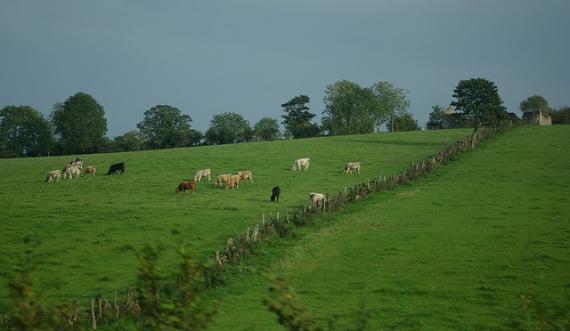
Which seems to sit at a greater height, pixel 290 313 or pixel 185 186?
pixel 290 313

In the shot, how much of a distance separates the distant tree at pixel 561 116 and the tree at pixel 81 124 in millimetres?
73532

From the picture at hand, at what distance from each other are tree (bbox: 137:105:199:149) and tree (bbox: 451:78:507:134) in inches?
2095

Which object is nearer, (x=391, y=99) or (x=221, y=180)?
(x=221, y=180)

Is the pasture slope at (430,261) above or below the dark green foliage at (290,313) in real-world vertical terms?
below

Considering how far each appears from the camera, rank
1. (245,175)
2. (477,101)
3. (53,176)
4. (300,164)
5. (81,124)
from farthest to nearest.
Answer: (81,124)
(477,101)
(300,164)
(53,176)
(245,175)

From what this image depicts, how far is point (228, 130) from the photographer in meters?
109

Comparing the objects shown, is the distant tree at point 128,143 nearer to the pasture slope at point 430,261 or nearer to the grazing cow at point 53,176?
the grazing cow at point 53,176

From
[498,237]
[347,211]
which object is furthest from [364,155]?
[498,237]

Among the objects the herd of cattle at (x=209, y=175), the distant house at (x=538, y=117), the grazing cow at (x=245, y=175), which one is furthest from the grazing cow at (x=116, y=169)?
the distant house at (x=538, y=117)

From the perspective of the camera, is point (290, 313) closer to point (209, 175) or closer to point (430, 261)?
point (430, 261)

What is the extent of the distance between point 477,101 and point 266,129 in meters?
61.0

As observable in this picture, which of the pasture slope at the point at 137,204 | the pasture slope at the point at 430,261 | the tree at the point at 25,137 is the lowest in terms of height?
the pasture slope at the point at 430,261

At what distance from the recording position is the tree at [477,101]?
62375 millimetres

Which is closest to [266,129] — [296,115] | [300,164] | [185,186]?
[296,115]
